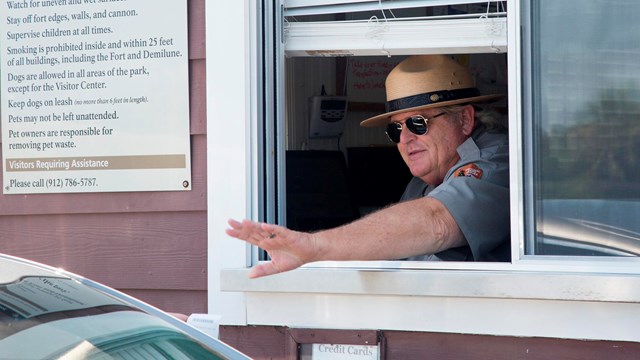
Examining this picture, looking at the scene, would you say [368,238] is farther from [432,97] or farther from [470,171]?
[432,97]

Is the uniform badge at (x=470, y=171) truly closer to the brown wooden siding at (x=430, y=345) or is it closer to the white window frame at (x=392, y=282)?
the white window frame at (x=392, y=282)

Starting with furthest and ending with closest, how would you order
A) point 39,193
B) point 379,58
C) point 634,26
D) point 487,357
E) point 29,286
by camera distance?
point 379,58, point 39,193, point 487,357, point 634,26, point 29,286

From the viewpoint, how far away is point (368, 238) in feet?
10.7

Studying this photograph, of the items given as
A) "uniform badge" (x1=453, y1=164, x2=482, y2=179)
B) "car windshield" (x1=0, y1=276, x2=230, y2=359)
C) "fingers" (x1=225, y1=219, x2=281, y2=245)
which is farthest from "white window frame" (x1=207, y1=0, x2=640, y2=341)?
"car windshield" (x1=0, y1=276, x2=230, y2=359)

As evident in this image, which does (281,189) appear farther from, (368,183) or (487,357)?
(368,183)

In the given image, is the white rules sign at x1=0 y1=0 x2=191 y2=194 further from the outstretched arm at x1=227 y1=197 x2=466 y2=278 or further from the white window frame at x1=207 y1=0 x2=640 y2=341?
the outstretched arm at x1=227 y1=197 x2=466 y2=278

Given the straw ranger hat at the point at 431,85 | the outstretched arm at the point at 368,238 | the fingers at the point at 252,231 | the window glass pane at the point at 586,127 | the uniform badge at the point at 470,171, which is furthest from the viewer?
the straw ranger hat at the point at 431,85

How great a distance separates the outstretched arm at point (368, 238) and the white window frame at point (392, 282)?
0.35 feet

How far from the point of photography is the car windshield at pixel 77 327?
89.0 inches

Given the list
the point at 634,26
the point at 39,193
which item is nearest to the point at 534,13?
the point at 634,26

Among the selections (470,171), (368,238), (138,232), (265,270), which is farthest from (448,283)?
(138,232)

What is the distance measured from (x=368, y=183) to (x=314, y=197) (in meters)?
0.40

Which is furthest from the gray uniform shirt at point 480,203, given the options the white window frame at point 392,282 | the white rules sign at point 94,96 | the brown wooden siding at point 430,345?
the white rules sign at point 94,96

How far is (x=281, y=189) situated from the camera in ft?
12.1
